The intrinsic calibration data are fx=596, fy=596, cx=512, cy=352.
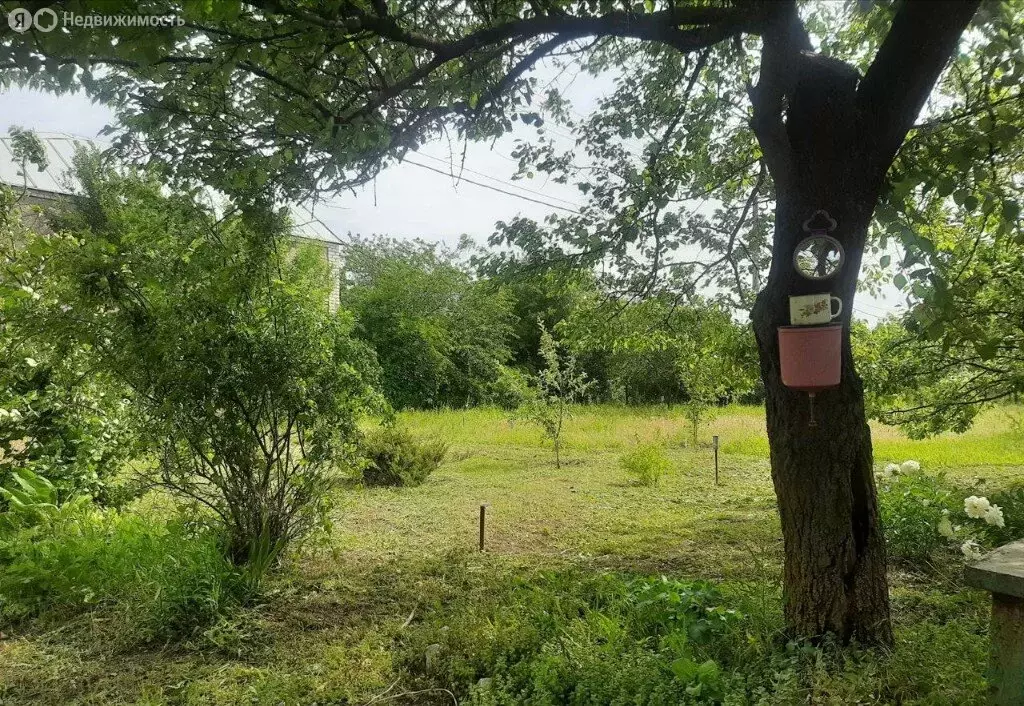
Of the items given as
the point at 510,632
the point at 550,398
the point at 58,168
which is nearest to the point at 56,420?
the point at 510,632

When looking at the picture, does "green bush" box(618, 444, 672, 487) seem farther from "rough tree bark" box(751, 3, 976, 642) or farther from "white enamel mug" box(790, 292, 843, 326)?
"white enamel mug" box(790, 292, 843, 326)

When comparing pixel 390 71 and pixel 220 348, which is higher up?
pixel 390 71

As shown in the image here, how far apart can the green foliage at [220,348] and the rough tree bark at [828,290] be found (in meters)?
2.24

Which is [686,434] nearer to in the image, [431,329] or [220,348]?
[431,329]

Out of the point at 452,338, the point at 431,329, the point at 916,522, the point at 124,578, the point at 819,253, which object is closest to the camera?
the point at 819,253

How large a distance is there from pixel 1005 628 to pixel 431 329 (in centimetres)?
1543

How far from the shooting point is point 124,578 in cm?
336

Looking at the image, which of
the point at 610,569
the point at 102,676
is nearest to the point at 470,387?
the point at 610,569

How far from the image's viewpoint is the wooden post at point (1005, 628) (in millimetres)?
1743

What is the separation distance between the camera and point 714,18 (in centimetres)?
227

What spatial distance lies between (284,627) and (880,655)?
110 inches

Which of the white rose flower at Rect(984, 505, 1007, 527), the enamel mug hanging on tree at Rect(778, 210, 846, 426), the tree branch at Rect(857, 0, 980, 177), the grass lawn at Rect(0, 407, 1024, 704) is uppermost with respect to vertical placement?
the tree branch at Rect(857, 0, 980, 177)

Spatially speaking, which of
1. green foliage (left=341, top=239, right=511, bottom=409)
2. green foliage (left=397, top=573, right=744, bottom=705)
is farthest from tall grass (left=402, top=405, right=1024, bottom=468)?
green foliage (left=397, top=573, right=744, bottom=705)

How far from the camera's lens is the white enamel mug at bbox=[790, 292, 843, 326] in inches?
81.4
